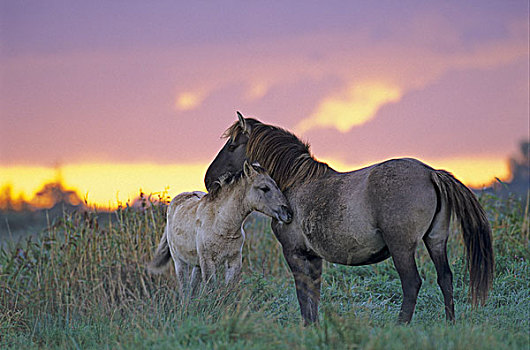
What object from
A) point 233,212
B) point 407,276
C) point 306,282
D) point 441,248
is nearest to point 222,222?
point 233,212

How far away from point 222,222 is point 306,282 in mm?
1266

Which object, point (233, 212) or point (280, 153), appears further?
point (233, 212)

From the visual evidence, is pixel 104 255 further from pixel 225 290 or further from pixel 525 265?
pixel 525 265

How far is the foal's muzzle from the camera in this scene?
5.85 meters

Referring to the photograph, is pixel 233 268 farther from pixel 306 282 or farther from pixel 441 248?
pixel 441 248

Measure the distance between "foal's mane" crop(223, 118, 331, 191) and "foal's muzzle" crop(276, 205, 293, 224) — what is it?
0.32m

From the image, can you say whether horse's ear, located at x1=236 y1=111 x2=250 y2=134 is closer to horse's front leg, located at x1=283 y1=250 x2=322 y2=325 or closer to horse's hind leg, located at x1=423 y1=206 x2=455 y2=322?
horse's front leg, located at x1=283 y1=250 x2=322 y2=325

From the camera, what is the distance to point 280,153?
6262 millimetres

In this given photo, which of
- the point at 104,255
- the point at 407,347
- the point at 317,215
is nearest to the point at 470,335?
the point at 407,347

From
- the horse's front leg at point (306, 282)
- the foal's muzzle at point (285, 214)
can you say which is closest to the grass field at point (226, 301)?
the horse's front leg at point (306, 282)

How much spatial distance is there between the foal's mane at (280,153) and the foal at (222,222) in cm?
13

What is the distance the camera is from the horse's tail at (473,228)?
517 centimetres

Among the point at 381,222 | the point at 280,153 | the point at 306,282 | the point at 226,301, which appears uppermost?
the point at 280,153

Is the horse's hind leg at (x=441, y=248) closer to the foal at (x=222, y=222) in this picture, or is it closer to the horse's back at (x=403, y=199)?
the horse's back at (x=403, y=199)
